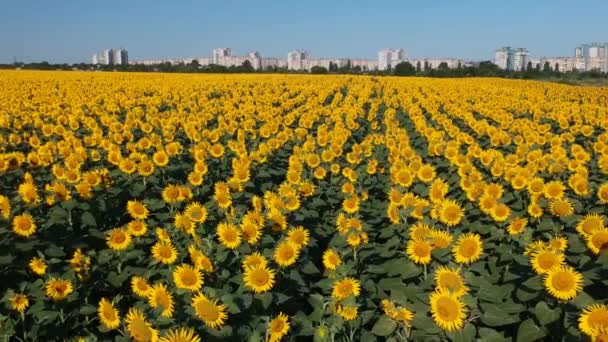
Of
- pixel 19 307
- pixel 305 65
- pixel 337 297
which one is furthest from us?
pixel 305 65

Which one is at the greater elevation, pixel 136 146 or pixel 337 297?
pixel 136 146

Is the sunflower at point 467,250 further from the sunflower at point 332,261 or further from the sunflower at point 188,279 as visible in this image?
the sunflower at point 188,279

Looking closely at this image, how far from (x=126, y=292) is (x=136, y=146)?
3079mm

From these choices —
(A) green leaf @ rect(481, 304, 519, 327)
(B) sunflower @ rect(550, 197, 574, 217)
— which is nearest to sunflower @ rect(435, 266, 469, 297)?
(A) green leaf @ rect(481, 304, 519, 327)

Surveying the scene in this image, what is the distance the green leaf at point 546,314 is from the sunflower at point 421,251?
74 centimetres

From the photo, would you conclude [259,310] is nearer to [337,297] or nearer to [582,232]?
[337,297]

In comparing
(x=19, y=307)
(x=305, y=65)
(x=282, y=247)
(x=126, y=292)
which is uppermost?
(x=305, y=65)

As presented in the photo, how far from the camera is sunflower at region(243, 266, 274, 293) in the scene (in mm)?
3057

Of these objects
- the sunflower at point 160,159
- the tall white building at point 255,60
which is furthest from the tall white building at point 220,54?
the sunflower at point 160,159

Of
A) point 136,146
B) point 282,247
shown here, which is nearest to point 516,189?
point 282,247

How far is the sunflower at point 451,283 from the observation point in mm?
2609

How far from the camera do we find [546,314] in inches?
102

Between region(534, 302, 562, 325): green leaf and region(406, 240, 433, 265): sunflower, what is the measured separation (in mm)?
741

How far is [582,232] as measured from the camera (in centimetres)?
343
